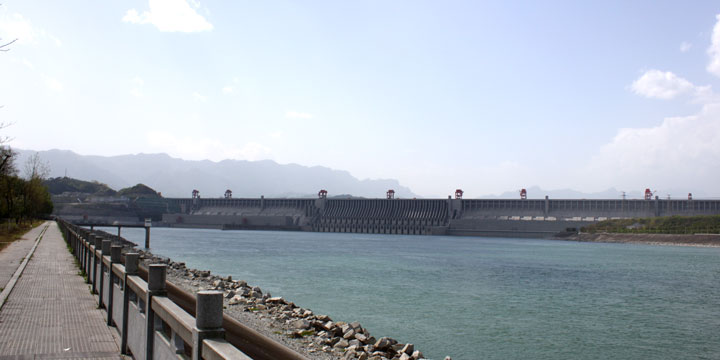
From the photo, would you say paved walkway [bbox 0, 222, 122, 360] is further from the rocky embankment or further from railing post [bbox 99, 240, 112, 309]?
the rocky embankment

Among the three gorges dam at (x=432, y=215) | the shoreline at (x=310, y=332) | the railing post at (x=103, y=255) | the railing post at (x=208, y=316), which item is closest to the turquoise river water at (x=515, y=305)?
the shoreline at (x=310, y=332)

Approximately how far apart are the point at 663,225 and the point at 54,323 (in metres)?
134

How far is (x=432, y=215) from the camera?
167 meters

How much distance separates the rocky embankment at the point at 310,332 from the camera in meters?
14.1

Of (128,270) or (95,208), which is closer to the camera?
(128,270)

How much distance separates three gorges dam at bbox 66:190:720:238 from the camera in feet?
460

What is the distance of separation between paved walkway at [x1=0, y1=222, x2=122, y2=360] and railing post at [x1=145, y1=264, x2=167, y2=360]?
8.73 feet

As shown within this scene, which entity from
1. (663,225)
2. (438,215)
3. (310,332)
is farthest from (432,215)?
(310,332)

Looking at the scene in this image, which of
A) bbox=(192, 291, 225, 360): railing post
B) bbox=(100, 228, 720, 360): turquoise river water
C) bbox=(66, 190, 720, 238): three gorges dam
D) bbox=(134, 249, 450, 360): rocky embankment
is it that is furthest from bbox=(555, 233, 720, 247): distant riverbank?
bbox=(192, 291, 225, 360): railing post

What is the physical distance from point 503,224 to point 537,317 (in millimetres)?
125631

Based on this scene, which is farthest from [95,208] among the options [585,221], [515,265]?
[515,265]

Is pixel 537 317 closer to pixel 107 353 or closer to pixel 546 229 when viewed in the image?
pixel 107 353

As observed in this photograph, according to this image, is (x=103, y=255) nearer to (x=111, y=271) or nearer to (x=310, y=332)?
(x=111, y=271)

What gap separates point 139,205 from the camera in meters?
197
